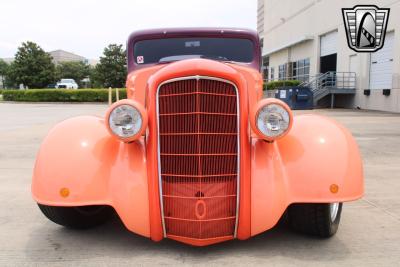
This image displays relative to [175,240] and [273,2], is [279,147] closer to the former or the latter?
[175,240]

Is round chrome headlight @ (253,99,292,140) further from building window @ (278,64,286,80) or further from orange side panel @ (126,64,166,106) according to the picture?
building window @ (278,64,286,80)


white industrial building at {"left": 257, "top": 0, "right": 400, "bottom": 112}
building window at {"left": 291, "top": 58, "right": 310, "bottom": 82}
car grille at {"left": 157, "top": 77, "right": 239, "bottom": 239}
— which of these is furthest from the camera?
building window at {"left": 291, "top": 58, "right": 310, "bottom": 82}

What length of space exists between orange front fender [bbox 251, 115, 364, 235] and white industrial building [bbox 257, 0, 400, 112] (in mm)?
17395

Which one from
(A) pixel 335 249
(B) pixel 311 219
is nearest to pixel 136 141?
(B) pixel 311 219

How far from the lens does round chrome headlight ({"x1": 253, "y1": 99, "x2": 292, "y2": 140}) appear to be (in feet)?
9.60

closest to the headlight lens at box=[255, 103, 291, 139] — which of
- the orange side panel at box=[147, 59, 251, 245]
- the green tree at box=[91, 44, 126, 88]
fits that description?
the orange side panel at box=[147, 59, 251, 245]

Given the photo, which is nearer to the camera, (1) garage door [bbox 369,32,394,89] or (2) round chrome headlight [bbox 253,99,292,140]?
(2) round chrome headlight [bbox 253,99,292,140]

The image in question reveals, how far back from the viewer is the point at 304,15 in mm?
30562

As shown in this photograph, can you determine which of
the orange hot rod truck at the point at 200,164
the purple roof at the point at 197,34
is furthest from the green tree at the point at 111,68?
the orange hot rod truck at the point at 200,164

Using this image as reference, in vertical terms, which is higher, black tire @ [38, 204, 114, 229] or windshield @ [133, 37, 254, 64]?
windshield @ [133, 37, 254, 64]

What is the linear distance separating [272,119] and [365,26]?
19761 millimetres

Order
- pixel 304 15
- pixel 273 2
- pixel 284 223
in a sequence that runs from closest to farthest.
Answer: pixel 284 223
pixel 304 15
pixel 273 2

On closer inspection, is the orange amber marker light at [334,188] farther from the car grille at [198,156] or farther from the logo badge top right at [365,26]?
the logo badge top right at [365,26]

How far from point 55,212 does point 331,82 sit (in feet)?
74.3
